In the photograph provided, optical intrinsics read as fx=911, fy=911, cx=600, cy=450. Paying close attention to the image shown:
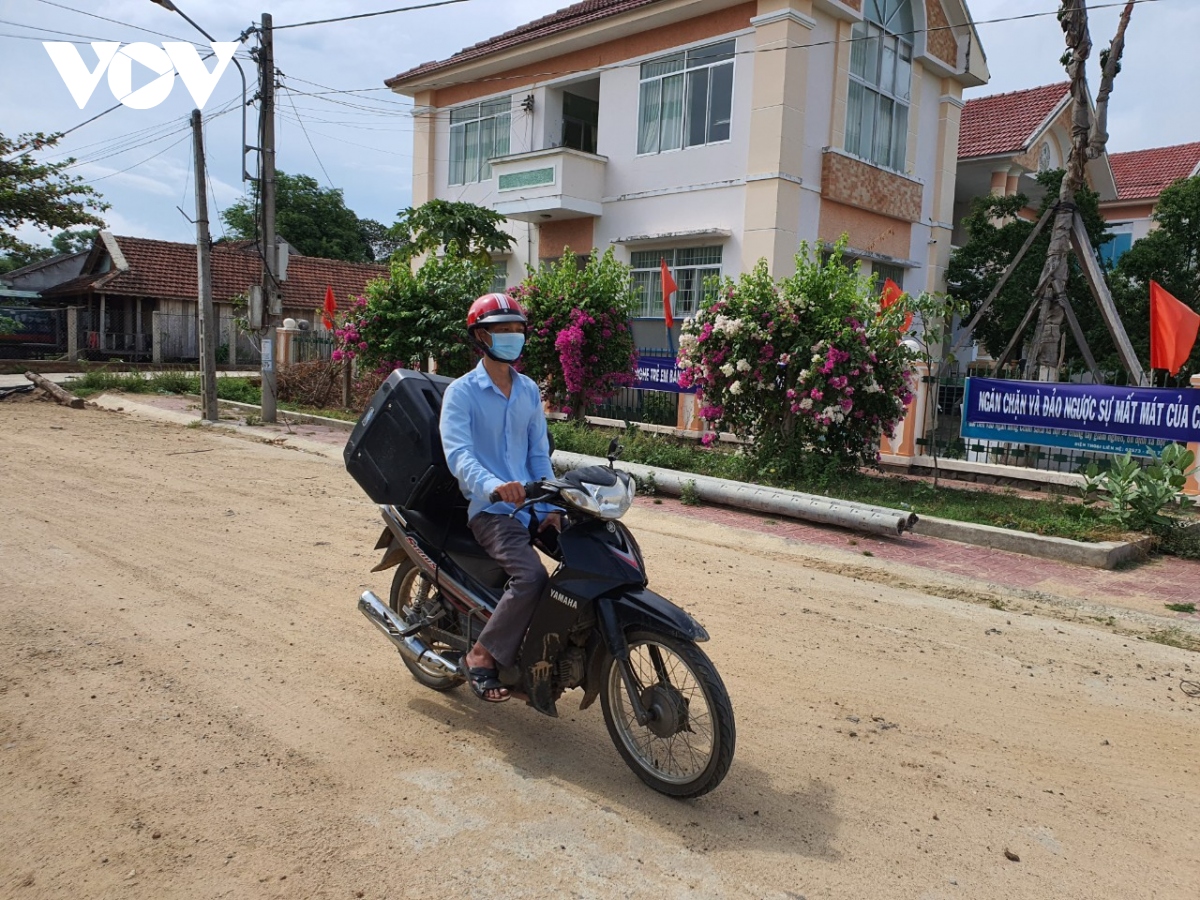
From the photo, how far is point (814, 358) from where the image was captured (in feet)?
34.4

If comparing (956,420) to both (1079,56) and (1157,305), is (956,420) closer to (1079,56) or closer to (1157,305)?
(1157,305)

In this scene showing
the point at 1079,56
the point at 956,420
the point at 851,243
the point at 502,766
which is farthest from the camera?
the point at 851,243

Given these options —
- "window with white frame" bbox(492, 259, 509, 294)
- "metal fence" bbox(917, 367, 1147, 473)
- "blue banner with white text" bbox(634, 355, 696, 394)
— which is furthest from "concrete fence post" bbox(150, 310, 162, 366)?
"metal fence" bbox(917, 367, 1147, 473)

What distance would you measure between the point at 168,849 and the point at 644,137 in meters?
17.9

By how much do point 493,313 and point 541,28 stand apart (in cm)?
1921

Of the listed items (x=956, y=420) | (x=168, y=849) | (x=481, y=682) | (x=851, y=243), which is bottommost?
(x=168, y=849)

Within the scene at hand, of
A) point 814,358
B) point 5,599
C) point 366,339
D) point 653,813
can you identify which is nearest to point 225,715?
point 653,813

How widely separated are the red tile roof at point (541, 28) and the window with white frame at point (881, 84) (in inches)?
172

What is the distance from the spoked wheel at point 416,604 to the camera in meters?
4.31

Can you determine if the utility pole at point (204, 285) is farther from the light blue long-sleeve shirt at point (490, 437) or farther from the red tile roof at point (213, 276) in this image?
the red tile roof at point (213, 276)

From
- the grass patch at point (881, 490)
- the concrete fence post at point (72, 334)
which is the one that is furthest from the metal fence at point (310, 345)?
the concrete fence post at point (72, 334)

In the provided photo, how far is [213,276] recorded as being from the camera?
37.7 meters

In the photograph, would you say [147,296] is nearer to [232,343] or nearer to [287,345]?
[232,343]

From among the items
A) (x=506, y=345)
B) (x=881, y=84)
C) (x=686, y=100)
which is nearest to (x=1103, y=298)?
(x=881, y=84)
